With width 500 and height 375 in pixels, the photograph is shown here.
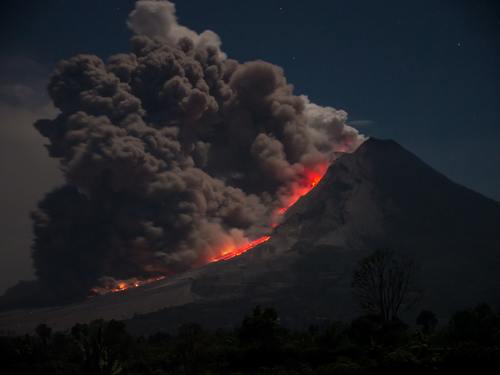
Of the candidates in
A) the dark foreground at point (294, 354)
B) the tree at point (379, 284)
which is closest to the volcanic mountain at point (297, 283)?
the tree at point (379, 284)

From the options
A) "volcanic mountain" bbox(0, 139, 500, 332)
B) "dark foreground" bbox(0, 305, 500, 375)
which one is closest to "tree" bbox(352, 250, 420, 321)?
"dark foreground" bbox(0, 305, 500, 375)

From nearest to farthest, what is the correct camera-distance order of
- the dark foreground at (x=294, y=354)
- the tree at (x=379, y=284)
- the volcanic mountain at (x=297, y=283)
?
the dark foreground at (x=294, y=354)
the tree at (x=379, y=284)
the volcanic mountain at (x=297, y=283)

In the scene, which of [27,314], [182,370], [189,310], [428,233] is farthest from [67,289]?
[182,370]

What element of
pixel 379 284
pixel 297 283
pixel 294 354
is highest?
pixel 297 283

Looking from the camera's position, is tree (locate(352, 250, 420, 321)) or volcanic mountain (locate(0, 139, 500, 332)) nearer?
tree (locate(352, 250, 420, 321))

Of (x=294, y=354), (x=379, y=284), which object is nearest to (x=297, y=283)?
(x=379, y=284)

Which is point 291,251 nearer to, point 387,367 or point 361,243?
point 361,243

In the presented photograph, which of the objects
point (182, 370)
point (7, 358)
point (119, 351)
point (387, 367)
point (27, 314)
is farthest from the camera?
point (27, 314)

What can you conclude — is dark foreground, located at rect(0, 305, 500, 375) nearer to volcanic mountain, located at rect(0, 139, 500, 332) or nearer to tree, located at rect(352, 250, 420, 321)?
tree, located at rect(352, 250, 420, 321)

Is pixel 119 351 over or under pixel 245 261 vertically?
under

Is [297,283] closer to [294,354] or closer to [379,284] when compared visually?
[379,284]

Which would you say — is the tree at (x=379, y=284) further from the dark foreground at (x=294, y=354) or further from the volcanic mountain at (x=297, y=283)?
the volcanic mountain at (x=297, y=283)
